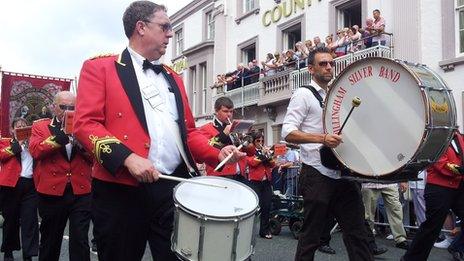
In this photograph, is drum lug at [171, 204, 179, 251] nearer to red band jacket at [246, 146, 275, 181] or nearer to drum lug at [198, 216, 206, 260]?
drum lug at [198, 216, 206, 260]

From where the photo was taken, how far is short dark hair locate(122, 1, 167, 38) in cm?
333

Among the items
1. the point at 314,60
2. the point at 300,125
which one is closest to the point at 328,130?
the point at 300,125

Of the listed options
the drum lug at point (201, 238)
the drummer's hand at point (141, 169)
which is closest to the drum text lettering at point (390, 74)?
the drum lug at point (201, 238)

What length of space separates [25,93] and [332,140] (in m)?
9.87

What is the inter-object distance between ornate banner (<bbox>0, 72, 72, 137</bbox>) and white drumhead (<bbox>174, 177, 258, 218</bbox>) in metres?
10.0

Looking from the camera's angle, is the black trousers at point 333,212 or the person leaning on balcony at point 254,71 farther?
the person leaning on balcony at point 254,71

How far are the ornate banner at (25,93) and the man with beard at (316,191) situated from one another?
883cm

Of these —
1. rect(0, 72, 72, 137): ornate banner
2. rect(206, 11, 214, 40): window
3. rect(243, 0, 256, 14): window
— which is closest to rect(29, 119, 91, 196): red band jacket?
rect(0, 72, 72, 137): ornate banner

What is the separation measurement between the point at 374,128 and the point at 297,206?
20.1 feet

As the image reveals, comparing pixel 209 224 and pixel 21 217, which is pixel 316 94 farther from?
pixel 21 217

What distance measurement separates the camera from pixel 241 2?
24.3 m

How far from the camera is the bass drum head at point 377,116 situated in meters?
4.22

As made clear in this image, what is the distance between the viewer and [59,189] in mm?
5699

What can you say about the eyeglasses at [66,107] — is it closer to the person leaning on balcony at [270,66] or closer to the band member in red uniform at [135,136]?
the band member in red uniform at [135,136]
